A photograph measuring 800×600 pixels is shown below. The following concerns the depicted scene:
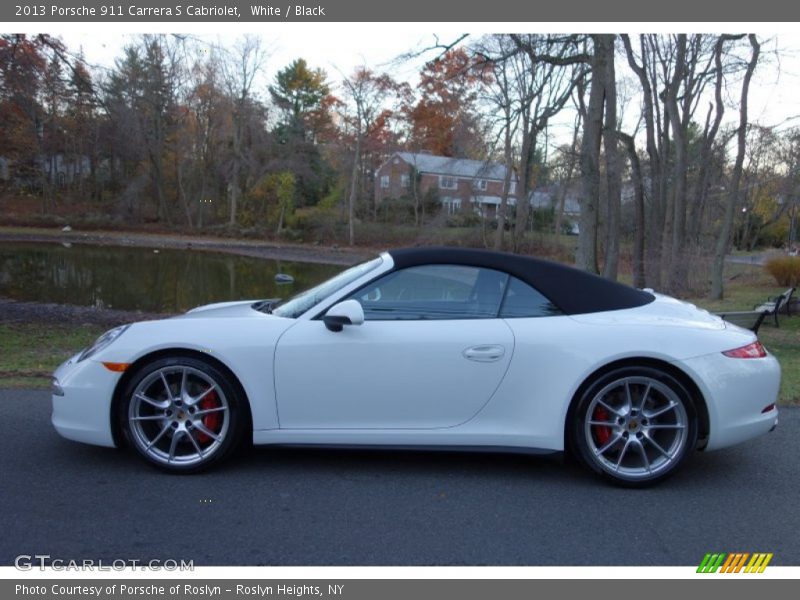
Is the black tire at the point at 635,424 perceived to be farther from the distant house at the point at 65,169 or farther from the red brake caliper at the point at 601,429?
the distant house at the point at 65,169

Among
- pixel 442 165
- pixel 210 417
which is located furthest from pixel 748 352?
pixel 442 165

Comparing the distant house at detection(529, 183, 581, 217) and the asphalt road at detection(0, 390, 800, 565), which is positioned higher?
the distant house at detection(529, 183, 581, 217)

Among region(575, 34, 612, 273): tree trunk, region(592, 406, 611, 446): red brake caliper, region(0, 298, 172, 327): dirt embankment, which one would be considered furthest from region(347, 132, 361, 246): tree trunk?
region(592, 406, 611, 446): red brake caliper

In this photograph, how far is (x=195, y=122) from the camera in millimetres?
49500

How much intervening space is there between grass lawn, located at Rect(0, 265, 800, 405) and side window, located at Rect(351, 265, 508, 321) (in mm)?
3474

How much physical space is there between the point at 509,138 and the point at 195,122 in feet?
88.5

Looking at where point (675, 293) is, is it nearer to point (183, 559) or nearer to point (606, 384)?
point (606, 384)

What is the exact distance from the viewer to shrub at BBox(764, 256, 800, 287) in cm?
2391

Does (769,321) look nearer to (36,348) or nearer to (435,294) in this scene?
(435,294)

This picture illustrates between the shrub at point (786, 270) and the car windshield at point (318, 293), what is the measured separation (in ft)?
78.1

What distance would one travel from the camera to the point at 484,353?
3.90m

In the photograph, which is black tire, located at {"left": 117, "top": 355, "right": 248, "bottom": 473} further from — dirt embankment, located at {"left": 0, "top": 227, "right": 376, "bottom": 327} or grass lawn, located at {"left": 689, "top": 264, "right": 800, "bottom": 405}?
dirt embankment, located at {"left": 0, "top": 227, "right": 376, "bottom": 327}

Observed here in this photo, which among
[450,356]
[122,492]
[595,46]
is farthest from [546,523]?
[595,46]

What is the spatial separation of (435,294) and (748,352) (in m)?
1.90
